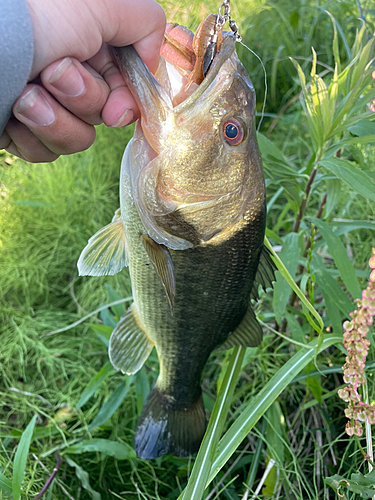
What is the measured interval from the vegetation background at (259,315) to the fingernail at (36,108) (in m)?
0.93

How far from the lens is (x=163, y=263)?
1.44 meters

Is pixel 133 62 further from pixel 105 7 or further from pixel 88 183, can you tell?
pixel 88 183

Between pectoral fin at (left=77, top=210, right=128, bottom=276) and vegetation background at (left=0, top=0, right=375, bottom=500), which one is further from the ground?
pectoral fin at (left=77, top=210, right=128, bottom=276)

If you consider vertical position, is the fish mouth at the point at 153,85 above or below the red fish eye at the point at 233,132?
above

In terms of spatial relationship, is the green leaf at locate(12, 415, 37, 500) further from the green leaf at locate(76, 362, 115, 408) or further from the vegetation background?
the green leaf at locate(76, 362, 115, 408)

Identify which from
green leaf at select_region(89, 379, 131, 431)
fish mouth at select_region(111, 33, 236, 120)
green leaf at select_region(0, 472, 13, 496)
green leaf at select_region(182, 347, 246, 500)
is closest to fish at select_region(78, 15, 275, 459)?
fish mouth at select_region(111, 33, 236, 120)

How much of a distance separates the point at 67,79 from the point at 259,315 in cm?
142

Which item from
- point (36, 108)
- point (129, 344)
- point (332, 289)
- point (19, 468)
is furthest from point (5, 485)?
point (332, 289)

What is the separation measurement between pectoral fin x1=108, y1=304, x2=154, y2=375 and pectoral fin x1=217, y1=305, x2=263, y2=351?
0.36 metres

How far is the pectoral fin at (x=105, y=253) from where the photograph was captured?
162 cm

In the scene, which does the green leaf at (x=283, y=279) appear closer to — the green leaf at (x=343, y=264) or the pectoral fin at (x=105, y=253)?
the green leaf at (x=343, y=264)

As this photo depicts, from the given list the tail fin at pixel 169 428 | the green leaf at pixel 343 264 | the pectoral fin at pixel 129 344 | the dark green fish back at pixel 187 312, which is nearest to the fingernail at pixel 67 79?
the dark green fish back at pixel 187 312

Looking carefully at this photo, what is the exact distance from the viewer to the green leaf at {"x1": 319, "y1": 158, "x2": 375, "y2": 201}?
5.24 feet

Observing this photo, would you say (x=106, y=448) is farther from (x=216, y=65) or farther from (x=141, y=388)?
(x=216, y=65)
